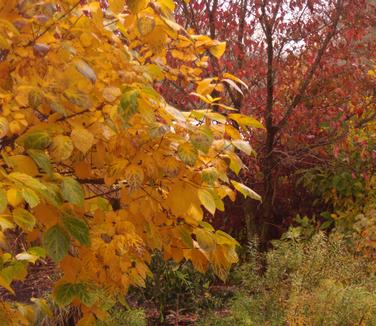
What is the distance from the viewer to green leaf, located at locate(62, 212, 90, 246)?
206 cm

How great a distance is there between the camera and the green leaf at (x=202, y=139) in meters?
2.13

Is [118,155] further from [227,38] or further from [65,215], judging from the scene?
[227,38]

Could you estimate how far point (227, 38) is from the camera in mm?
6141

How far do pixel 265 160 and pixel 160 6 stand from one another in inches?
178

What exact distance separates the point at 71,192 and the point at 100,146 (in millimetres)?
341

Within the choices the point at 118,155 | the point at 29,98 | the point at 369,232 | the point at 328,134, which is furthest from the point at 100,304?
the point at 328,134

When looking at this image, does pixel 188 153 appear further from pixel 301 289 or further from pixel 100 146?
pixel 301 289

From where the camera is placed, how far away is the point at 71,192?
6.59 ft

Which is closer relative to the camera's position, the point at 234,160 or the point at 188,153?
the point at 188,153

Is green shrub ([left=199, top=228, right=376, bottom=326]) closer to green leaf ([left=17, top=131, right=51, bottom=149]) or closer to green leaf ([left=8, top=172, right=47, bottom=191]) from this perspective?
green leaf ([left=17, top=131, right=51, bottom=149])

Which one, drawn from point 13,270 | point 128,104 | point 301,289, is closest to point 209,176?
point 128,104

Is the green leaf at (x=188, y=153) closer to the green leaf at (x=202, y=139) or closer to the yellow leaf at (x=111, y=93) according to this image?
the green leaf at (x=202, y=139)

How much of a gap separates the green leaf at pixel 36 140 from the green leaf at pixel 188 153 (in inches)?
15.5

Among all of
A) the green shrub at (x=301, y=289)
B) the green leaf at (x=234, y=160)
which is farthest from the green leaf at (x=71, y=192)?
the green shrub at (x=301, y=289)
